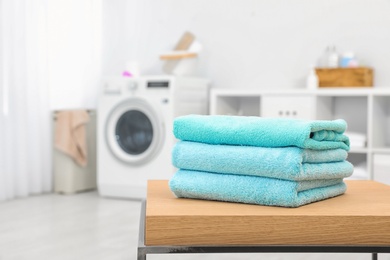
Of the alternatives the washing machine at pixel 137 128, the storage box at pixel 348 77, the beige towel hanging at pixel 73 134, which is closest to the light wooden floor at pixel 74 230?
the washing machine at pixel 137 128

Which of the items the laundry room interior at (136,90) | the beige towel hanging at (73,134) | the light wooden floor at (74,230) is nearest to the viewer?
the light wooden floor at (74,230)

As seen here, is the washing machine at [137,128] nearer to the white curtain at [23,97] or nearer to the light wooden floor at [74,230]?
the light wooden floor at [74,230]

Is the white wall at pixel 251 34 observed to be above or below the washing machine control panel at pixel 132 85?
above

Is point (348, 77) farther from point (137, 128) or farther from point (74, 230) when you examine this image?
point (74, 230)

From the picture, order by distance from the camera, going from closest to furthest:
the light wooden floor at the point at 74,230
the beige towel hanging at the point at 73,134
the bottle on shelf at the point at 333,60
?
the light wooden floor at the point at 74,230 → the bottle on shelf at the point at 333,60 → the beige towel hanging at the point at 73,134

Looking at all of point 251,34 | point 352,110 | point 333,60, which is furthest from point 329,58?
point 251,34

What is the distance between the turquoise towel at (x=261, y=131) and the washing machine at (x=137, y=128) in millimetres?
2716

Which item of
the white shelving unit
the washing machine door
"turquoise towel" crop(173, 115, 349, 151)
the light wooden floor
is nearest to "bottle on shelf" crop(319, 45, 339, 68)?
the white shelving unit

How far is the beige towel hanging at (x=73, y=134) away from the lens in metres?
4.09

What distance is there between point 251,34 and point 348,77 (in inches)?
33.8

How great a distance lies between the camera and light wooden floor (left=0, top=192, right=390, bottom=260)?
235cm

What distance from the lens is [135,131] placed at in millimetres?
3938

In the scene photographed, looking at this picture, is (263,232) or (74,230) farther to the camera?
(74,230)

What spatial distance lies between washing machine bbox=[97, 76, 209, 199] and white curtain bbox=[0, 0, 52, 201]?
434 millimetres
